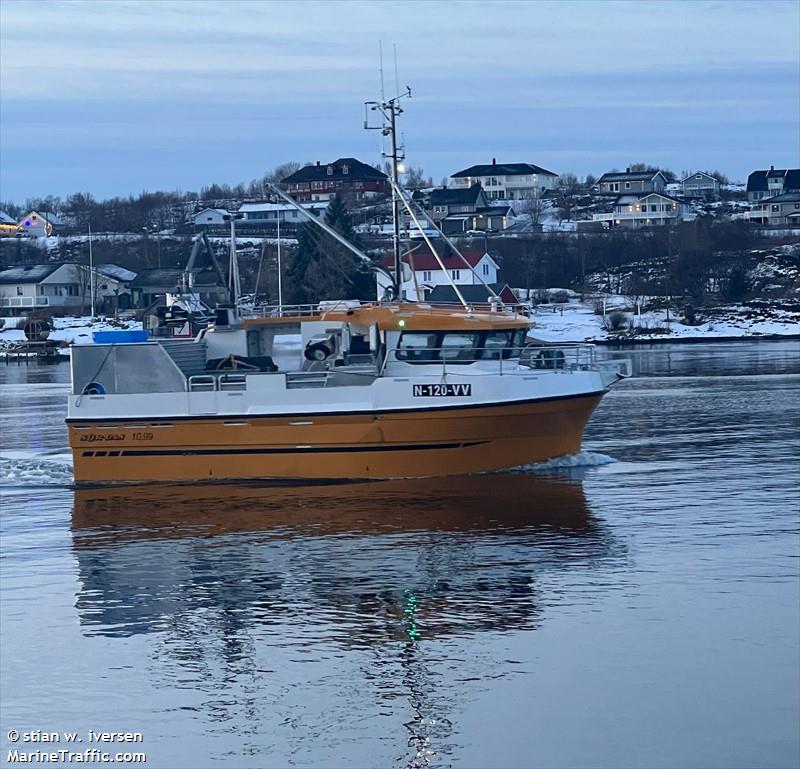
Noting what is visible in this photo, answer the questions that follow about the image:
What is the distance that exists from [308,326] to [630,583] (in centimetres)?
1184

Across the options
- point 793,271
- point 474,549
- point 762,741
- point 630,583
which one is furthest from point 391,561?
point 793,271

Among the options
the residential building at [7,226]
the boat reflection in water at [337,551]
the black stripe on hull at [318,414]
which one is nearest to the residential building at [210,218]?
the residential building at [7,226]

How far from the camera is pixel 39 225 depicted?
14625 cm

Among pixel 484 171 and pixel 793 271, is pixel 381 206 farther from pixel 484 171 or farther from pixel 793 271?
pixel 793 271

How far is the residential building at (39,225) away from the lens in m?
141

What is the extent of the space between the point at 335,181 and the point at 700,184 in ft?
146

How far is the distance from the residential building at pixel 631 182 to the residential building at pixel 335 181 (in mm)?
25908

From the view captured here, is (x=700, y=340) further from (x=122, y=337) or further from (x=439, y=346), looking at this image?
(x=122, y=337)

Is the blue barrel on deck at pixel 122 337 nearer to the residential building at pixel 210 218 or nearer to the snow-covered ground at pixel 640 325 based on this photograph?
the snow-covered ground at pixel 640 325

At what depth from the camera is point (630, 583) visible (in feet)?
60.7

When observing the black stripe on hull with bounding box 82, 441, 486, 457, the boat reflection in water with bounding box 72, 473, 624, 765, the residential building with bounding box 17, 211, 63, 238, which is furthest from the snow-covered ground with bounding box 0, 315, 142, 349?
the boat reflection in water with bounding box 72, 473, 624, 765

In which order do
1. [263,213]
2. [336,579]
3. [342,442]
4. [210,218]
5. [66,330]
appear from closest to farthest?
[336,579] → [342,442] → [66,330] → [210,218] → [263,213]

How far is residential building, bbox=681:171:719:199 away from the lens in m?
157

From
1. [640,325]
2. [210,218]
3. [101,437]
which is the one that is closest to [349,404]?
[101,437]
